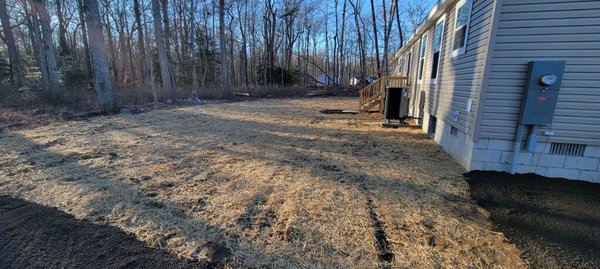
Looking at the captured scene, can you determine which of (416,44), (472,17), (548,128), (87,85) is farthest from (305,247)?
(87,85)

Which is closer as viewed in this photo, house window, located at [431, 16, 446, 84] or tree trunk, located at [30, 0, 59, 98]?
house window, located at [431, 16, 446, 84]

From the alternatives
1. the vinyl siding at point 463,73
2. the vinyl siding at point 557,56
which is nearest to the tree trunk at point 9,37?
the vinyl siding at point 463,73

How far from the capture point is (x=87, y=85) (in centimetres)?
1549

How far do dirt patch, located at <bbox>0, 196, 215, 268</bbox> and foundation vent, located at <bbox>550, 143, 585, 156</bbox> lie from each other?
14.3 ft

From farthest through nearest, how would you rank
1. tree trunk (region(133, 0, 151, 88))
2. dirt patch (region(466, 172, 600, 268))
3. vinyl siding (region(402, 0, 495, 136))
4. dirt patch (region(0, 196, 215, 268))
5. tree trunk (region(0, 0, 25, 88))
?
tree trunk (region(133, 0, 151, 88)) < tree trunk (region(0, 0, 25, 88)) < vinyl siding (region(402, 0, 495, 136)) < dirt patch (region(466, 172, 600, 268)) < dirt patch (region(0, 196, 215, 268))

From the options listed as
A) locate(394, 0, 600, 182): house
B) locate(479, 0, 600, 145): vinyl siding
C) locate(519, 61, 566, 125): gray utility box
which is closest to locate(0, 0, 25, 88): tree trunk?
locate(394, 0, 600, 182): house

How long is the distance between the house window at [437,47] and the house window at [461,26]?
2.99ft

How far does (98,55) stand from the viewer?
29.8ft

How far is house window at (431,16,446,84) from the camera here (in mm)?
6126

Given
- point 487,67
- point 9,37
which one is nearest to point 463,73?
point 487,67

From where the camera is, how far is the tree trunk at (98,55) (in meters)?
8.87

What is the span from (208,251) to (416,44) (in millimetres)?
9823

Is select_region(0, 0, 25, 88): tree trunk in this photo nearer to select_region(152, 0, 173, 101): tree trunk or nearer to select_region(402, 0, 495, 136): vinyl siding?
select_region(152, 0, 173, 101): tree trunk

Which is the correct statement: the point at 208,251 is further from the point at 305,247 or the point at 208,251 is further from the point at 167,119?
the point at 167,119
